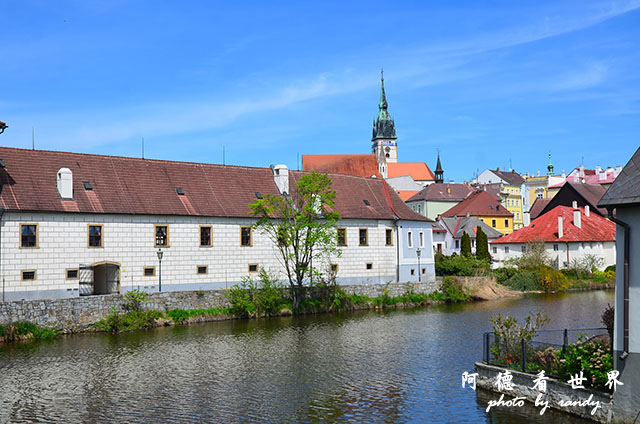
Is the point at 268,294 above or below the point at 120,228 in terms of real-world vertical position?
below

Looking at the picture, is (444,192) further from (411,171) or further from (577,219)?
(577,219)

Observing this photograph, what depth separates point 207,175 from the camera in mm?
42938

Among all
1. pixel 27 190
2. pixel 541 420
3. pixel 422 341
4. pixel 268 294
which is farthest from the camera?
pixel 268 294

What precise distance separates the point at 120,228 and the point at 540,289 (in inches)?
1336

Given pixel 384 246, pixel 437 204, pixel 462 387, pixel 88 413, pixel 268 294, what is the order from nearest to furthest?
pixel 88 413 < pixel 462 387 < pixel 268 294 < pixel 384 246 < pixel 437 204

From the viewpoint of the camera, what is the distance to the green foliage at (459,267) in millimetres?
51812

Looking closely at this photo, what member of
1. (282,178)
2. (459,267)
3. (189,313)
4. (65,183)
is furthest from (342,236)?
(65,183)

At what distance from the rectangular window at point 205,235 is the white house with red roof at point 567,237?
1350 inches

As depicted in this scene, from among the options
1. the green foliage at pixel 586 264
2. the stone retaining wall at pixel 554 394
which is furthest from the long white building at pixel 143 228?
the stone retaining wall at pixel 554 394

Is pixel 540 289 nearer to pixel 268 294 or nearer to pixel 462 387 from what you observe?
pixel 268 294

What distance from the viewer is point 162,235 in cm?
3822

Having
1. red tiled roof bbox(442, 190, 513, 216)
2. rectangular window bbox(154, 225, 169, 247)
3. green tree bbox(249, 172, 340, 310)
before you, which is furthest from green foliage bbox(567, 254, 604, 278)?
rectangular window bbox(154, 225, 169, 247)

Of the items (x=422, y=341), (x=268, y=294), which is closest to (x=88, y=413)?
(x=422, y=341)

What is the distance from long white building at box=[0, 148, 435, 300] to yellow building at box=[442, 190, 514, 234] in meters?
49.2
